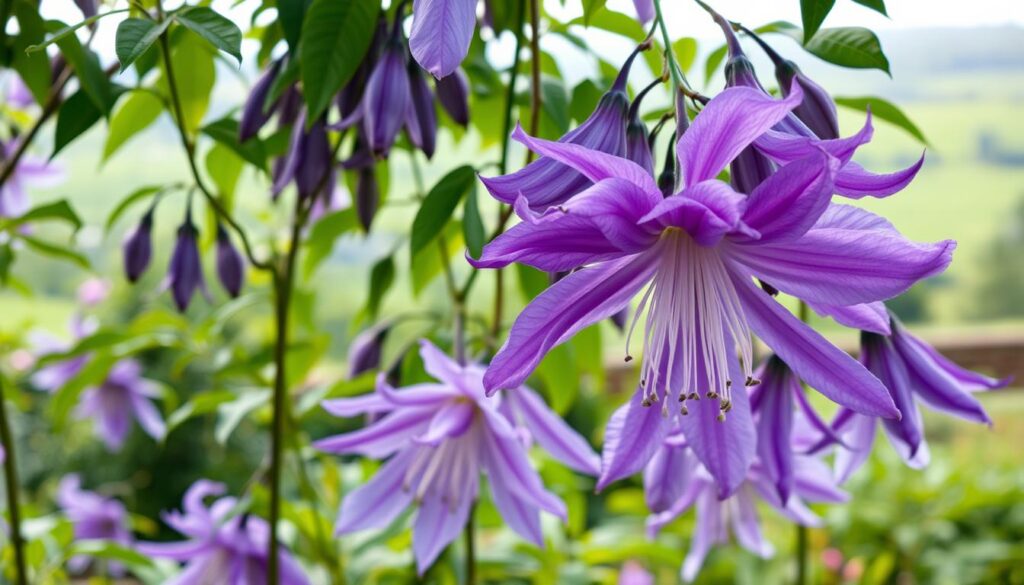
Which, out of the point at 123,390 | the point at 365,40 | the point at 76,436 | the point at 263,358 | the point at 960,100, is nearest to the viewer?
the point at 365,40

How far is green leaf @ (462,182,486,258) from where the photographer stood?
56 cm

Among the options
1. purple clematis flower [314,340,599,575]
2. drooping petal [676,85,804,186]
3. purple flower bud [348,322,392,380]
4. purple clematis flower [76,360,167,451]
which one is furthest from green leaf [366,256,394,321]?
purple clematis flower [76,360,167,451]

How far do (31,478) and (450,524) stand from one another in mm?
2073

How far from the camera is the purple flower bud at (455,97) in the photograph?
0.61 meters

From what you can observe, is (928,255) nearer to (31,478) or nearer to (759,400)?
(759,400)

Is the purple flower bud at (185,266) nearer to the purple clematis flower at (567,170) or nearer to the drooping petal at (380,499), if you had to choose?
the drooping petal at (380,499)

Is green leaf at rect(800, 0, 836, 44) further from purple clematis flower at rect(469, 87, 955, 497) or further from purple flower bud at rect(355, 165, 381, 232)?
purple flower bud at rect(355, 165, 381, 232)

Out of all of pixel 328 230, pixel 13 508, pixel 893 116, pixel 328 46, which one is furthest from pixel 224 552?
pixel 893 116

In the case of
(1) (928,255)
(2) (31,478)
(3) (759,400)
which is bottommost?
(2) (31,478)

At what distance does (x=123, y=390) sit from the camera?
1.43m

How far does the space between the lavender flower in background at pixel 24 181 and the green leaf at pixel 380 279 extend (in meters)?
0.39

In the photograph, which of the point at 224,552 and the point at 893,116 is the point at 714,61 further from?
the point at 224,552

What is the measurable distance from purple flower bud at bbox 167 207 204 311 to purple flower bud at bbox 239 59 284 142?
0.17 m

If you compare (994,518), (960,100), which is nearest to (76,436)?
(994,518)
